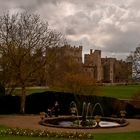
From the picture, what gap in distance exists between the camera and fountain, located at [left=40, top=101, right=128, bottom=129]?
28.2 metres

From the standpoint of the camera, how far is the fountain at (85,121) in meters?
28.2

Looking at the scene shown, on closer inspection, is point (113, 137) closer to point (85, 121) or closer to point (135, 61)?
point (85, 121)

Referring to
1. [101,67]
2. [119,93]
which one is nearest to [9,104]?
[119,93]

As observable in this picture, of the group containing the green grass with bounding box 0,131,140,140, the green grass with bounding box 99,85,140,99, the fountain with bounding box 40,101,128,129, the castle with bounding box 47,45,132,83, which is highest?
the castle with bounding box 47,45,132,83

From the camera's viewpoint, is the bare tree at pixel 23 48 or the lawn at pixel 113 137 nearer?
→ the lawn at pixel 113 137

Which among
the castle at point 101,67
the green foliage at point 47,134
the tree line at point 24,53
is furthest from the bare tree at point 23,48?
the castle at point 101,67

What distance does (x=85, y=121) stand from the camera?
94.5 ft

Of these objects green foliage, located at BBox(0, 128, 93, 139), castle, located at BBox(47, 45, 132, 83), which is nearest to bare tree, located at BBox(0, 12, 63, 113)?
green foliage, located at BBox(0, 128, 93, 139)

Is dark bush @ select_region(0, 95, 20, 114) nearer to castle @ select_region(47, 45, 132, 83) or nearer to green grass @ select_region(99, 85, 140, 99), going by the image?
green grass @ select_region(99, 85, 140, 99)

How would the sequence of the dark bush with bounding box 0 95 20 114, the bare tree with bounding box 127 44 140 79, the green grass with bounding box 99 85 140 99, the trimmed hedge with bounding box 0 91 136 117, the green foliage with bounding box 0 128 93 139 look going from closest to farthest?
the green foliage with bounding box 0 128 93 139
the dark bush with bounding box 0 95 20 114
the trimmed hedge with bounding box 0 91 136 117
the bare tree with bounding box 127 44 140 79
the green grass with bounding box 99 85 140 99

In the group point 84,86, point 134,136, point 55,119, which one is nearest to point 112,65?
point 84,86

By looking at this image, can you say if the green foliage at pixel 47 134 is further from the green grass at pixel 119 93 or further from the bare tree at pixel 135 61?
the green grass at pixel 119 93

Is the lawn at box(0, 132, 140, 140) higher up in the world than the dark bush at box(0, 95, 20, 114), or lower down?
lower down

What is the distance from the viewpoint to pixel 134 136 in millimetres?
22938
